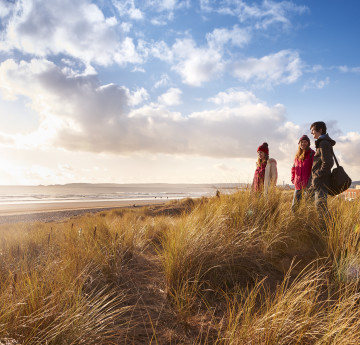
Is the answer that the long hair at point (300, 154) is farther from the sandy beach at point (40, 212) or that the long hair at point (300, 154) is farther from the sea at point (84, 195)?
the sandy beach at point (40, 212)

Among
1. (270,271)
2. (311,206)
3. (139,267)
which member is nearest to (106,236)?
(139,267)

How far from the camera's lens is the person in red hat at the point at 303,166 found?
5242 millimetres

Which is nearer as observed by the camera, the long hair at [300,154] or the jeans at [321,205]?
the jeans at [321,205]

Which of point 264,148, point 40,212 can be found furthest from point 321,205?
point 40,212

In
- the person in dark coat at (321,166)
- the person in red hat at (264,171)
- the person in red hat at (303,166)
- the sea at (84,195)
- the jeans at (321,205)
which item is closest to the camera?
the jeans at (321,205)

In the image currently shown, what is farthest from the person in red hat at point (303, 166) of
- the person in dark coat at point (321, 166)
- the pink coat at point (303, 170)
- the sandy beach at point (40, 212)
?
the sandy beach at point (40, 212)

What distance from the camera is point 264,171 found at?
594 cm

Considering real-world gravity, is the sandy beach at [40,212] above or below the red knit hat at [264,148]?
below

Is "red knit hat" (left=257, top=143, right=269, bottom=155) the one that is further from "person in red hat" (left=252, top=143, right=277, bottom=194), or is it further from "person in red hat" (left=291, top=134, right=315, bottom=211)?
"person in red hat" (left=291, top=134, right=315, bottom=211)

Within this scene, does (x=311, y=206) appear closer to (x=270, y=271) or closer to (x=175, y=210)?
(x=270, y=271)

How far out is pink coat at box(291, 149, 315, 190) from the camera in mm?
5246

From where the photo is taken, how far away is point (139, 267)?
383cm

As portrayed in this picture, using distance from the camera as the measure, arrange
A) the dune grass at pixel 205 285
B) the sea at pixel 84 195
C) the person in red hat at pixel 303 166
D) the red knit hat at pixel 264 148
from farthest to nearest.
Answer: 1. the sea at pixel 84 195
2. the red knit hat at pixel 264 148
3. the person in red hat at pixel 303 166
4. the dune grass at pixel 205 285

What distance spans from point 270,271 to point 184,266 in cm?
113
